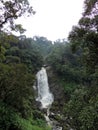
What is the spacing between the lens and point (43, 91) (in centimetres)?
4259

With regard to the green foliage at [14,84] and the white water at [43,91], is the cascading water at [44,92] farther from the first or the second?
the green foliage at [14,84]

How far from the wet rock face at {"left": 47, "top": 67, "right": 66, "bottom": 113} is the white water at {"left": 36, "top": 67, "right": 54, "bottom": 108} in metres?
0.74

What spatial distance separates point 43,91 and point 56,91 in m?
2.26

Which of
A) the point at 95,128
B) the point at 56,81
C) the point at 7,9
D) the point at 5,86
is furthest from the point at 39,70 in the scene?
the point at 7,9

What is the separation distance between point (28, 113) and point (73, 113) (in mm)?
6607

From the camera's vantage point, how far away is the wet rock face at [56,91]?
39162 millimetres

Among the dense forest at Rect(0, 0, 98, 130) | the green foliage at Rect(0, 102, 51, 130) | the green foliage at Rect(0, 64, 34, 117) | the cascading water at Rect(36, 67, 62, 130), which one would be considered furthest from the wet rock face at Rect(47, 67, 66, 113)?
the green foliage at Rect(0, 102, 51, 130)

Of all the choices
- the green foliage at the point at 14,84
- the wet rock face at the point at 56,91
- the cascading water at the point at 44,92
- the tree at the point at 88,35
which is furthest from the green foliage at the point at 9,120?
the wet rock face at the point at 56,91

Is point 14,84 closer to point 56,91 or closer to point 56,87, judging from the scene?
point 56,91

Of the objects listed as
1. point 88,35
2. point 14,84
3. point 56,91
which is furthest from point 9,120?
point 56,91

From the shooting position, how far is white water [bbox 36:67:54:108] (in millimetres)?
40156

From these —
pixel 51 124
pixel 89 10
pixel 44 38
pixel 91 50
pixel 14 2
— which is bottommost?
pixel 51 124

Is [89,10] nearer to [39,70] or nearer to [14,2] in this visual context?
[14,2]

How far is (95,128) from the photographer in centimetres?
1712
